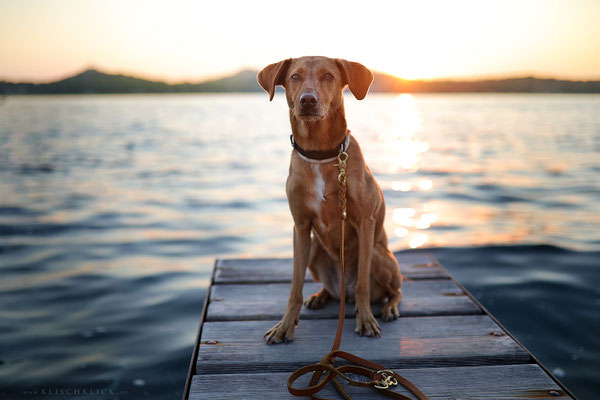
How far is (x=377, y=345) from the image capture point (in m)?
3.06

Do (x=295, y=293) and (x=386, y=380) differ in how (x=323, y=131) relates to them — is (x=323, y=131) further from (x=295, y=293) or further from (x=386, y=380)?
(x=386, y=380)

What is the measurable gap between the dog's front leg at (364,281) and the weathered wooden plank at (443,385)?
0.47 m

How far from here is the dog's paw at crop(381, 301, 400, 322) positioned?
3.41 metres

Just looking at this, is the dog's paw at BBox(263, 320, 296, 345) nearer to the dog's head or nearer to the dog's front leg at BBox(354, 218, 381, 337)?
the dog's front leg at BBox(354, 218, 381, 337)

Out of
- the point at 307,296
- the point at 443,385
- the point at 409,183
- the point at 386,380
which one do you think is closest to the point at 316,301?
the point at 307,296

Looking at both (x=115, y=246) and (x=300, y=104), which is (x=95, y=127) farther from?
(x=300, y=104)

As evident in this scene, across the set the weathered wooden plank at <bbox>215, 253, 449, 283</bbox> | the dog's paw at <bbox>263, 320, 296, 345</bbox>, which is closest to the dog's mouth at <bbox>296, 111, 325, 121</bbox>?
the dog's paw at <bbox>263, 320, 296, 345</bbox>

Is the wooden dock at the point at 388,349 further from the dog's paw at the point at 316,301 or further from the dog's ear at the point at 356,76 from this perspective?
the dog's ear at the point at 356,76

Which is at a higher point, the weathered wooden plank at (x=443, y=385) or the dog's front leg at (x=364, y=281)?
the dog's front leg at (x=364, y=281)

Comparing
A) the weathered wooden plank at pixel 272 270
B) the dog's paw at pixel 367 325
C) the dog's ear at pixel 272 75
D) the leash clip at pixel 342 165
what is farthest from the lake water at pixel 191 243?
the dog's ear at pixel 272 75

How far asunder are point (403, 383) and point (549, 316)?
340cm

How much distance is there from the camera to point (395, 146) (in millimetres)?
20906

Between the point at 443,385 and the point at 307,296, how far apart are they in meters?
1.52

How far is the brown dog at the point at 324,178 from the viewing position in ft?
10.3
